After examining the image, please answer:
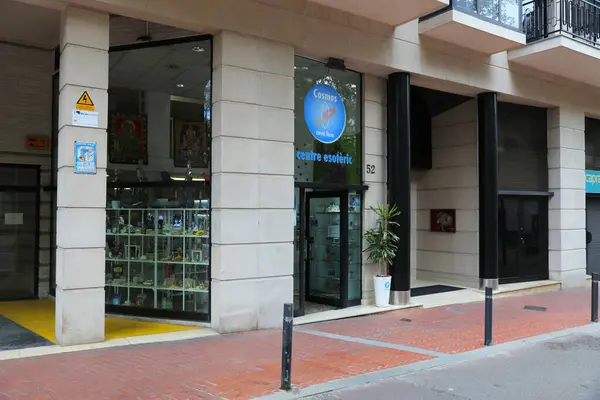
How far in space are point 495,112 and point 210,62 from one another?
7.44 m

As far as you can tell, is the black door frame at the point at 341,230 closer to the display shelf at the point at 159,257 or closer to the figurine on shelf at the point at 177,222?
the display shelf at the point at 159,257

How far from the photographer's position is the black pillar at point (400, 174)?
34.7 ft

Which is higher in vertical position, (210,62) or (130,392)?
(210,62)

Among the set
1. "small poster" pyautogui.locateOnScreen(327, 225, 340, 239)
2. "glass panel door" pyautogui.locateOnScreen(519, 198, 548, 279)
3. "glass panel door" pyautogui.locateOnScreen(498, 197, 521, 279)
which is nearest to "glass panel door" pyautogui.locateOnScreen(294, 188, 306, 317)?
"small poster" pyautogui.locateOnScreen(327, 225, 340, 239)

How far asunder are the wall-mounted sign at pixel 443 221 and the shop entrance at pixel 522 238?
119 cm

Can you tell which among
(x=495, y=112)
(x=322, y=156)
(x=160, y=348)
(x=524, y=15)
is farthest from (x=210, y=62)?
(x=524, y=15)

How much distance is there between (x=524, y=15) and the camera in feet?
43.8

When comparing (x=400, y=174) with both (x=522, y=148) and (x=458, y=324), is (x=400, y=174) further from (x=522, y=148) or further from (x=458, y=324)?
(x=522, y=148)

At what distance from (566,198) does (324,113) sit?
27.0ft

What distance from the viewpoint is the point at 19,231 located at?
34.8ft

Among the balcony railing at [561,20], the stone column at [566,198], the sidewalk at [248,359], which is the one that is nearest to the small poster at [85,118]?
the sidewalk at [248,359]

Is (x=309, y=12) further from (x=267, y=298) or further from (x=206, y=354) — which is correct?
(x=206, y=354)

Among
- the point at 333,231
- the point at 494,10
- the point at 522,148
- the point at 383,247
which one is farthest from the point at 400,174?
the point at 522,148

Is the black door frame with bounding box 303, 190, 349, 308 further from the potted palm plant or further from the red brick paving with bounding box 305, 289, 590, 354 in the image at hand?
the red brick paving with bounding box 305, 289, 590, 354
